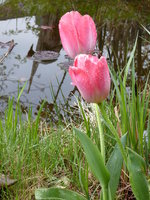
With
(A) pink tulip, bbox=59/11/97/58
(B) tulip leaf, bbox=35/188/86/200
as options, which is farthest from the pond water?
(A) pink tulip, bbox=59/11/97/58

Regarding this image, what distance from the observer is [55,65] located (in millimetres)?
3561

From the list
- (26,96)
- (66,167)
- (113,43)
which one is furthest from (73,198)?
(113,43)

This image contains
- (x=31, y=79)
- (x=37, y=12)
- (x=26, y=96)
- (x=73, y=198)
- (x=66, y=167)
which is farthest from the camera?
(x=37, y=12)

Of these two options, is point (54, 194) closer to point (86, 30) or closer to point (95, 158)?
point (95, 158)

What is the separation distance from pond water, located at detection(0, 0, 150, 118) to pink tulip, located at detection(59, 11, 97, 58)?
1.06 metres

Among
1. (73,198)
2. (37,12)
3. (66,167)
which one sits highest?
(37,12)

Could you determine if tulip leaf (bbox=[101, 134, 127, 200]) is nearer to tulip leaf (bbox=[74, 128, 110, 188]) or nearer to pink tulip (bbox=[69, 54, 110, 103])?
tulip leaf (bbox=[74, 128, 110, 188])

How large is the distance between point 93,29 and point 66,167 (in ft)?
3.05

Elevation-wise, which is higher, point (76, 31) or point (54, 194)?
point (76, 31)

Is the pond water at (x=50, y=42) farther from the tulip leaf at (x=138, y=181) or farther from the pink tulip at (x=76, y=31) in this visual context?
the pink tulip at (x=76, y=31)

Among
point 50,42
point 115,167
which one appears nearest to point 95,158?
point 115,167

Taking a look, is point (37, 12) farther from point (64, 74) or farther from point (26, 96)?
point (26, 96)

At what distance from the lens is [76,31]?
3.22 feet

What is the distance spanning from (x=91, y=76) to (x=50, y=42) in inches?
134
